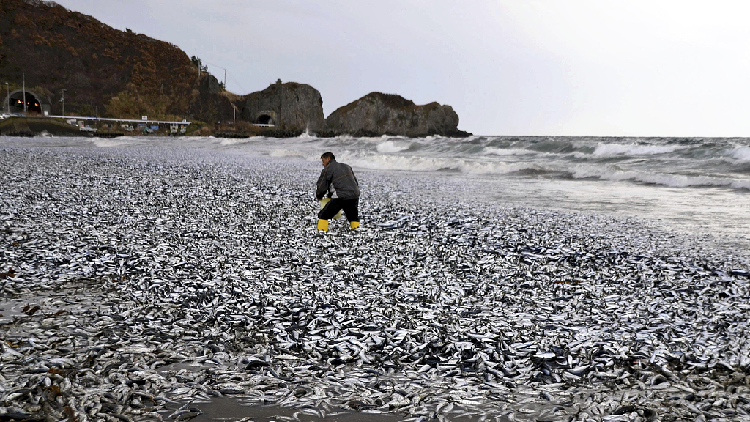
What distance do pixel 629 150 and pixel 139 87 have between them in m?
138

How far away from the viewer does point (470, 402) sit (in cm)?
496

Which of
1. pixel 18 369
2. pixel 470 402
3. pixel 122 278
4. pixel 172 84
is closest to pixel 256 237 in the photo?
pixel 122 278

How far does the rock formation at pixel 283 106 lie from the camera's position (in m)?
166

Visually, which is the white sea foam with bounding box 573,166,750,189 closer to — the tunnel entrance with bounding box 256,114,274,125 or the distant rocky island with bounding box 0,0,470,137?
the distant rocky island with bounding box 0,0,470,137

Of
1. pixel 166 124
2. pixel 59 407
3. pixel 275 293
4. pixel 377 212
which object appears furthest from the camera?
pixel 166 124

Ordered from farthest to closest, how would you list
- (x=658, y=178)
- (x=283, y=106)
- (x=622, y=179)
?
(x=283, y=106), (x=622, y=179), (x=658, y=178)

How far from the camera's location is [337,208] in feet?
44.3

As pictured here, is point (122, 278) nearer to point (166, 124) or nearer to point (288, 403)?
point (288, 403)

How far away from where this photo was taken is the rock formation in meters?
166

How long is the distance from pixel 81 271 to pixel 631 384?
871cm

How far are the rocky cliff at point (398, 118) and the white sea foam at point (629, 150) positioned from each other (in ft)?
445

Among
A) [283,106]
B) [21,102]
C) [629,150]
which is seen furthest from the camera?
[283,106]

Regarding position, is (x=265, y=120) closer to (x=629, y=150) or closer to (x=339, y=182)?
(x=629, y=150)

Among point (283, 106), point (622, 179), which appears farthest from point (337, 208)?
point (283, 106)
